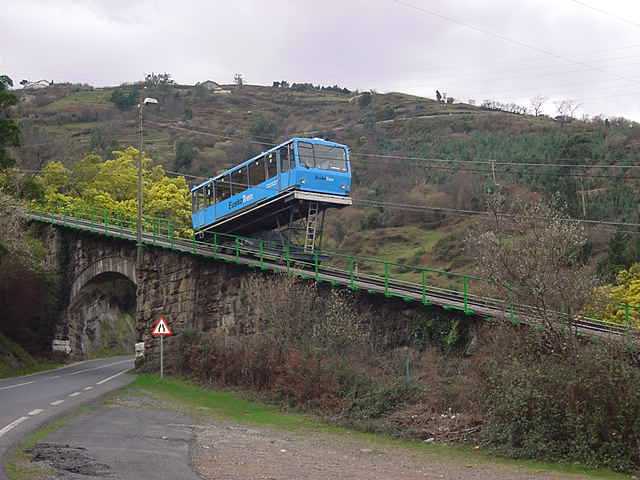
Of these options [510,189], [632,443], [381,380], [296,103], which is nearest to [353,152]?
[510,189]

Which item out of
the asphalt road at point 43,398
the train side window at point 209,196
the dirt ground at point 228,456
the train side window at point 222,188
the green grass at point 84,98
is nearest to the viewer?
the dirt ground at point 228,456

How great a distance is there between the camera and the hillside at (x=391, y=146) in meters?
66.3

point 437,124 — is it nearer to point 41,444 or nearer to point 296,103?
point 296,103

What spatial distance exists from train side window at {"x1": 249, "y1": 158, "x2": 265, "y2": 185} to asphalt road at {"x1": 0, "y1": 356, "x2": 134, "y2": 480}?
942 centimetres

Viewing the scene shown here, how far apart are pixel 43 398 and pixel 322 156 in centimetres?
1416

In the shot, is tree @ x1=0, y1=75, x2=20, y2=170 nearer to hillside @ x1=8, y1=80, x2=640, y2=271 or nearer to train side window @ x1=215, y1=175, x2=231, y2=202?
train side window @ x1=215, y1=175, x2=231, y2=202

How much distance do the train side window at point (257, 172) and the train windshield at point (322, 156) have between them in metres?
2.74

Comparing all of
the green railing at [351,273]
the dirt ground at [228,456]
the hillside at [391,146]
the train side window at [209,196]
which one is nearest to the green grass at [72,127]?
the hillside at [391,146]

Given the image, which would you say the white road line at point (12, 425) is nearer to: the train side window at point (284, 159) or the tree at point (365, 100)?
the train side window at point (284, 159)

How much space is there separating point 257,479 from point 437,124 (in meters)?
116

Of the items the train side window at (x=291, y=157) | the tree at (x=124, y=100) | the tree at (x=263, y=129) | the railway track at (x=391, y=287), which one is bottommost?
the railway track at (x=391, y=287)

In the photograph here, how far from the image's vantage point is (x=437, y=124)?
12288cm

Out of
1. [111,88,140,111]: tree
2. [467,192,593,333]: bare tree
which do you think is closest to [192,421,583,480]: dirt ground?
[467,192,593,333]: bare tree

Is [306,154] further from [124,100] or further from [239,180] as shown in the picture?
[124,100]
